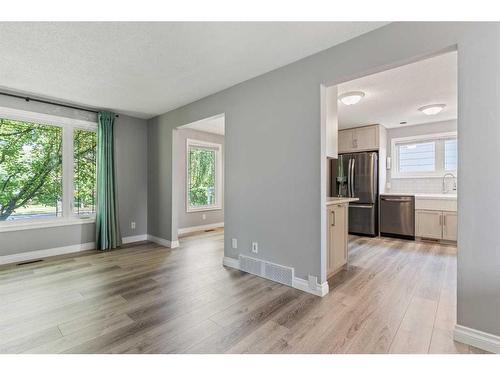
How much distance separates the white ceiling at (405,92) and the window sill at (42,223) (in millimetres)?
4611

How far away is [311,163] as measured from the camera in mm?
2498

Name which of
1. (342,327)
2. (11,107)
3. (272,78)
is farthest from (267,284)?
Answer: (11,107)

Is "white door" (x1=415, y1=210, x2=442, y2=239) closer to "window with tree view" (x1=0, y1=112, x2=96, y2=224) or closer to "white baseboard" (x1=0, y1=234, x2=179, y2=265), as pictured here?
"white baseboard" (x1=0, y1=234, x2=179, y2=265)

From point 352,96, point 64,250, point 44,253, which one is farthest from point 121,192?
point 352,96

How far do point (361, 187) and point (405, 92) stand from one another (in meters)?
2.21

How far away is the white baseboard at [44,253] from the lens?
3.47 m

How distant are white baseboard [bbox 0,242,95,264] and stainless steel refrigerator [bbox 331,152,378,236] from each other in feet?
16.9

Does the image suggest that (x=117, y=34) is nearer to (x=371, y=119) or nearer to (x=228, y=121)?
(x=228, y=121)

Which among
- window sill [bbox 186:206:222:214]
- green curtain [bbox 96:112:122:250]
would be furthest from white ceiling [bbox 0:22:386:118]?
window sill [bbox 186:206:222:214]

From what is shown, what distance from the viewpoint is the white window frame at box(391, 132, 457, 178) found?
16.5ft

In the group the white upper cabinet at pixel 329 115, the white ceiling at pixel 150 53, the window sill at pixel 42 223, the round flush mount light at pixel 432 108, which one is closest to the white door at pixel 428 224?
the round flush mount light at pixel 432 108

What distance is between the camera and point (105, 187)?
4.18m

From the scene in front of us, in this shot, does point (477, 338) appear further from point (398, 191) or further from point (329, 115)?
point (398, 191)
